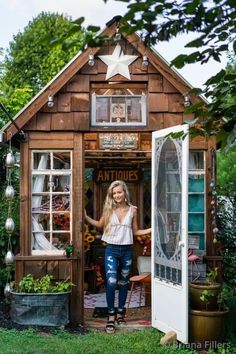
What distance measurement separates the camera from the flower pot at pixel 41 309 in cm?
689

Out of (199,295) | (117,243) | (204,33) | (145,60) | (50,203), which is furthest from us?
(50,203)

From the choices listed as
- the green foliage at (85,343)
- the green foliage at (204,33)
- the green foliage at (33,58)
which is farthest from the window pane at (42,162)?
the green foliage at (33,58)

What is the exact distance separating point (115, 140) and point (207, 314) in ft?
10.6

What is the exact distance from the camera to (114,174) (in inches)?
429

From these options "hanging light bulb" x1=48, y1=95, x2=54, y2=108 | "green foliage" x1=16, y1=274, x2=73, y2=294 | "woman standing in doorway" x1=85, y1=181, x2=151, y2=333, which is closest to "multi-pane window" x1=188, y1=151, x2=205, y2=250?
"woman standing in doorway" x1=85, y1=181, x2=151, y2=333

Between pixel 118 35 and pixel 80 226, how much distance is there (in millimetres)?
4454

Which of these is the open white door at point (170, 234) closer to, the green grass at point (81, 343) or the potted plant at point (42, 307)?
the green grass at point (81, 343)

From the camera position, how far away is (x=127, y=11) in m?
2.59

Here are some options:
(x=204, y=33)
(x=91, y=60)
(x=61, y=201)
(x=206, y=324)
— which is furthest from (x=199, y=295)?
(x=204, y=33)

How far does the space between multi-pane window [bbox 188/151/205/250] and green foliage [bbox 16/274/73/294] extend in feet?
5.10

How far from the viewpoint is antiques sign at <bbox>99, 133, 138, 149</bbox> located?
28.4ft

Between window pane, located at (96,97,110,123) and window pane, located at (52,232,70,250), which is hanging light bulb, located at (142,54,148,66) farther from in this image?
window pane, located at (52,232,70,250)

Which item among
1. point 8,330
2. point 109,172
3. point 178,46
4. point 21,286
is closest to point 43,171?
point 21,286

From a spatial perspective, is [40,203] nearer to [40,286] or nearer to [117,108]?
[40,286]
